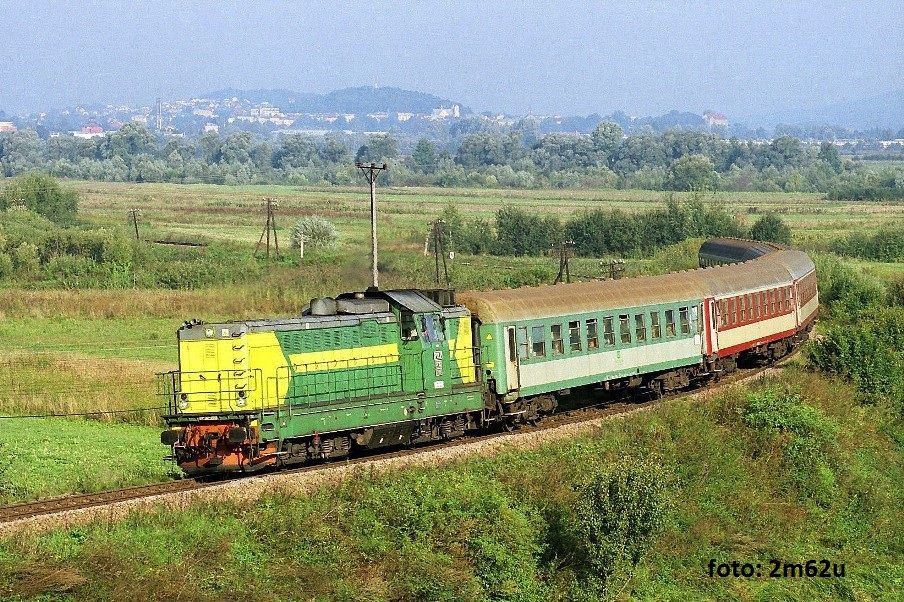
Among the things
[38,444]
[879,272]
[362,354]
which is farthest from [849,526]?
[879,272]

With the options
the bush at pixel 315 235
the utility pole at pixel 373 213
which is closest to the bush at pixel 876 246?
the bush at pixel 315 235

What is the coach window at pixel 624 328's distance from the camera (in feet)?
98.8

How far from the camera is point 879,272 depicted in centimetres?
6994

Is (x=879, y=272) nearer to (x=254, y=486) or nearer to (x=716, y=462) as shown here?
(x=716, y=462)

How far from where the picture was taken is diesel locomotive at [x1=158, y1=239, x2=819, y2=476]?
2208 centimetres

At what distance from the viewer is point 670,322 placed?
31891 mm

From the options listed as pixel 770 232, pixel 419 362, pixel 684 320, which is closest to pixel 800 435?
pixel 684 320

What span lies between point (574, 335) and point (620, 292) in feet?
8.34

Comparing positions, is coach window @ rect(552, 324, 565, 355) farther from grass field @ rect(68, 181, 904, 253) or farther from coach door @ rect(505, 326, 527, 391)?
grass field @ rect(68, 181, 904, 253)

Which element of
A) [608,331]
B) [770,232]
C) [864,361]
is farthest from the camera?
[770,232]

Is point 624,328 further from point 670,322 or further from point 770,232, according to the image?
point 770,232

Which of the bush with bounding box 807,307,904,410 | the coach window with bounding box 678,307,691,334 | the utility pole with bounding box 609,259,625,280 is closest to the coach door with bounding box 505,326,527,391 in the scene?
the coach window with bounding box 678,307,691,334

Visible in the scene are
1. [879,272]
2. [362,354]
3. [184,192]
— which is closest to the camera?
[362,354]

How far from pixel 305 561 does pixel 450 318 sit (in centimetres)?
761
